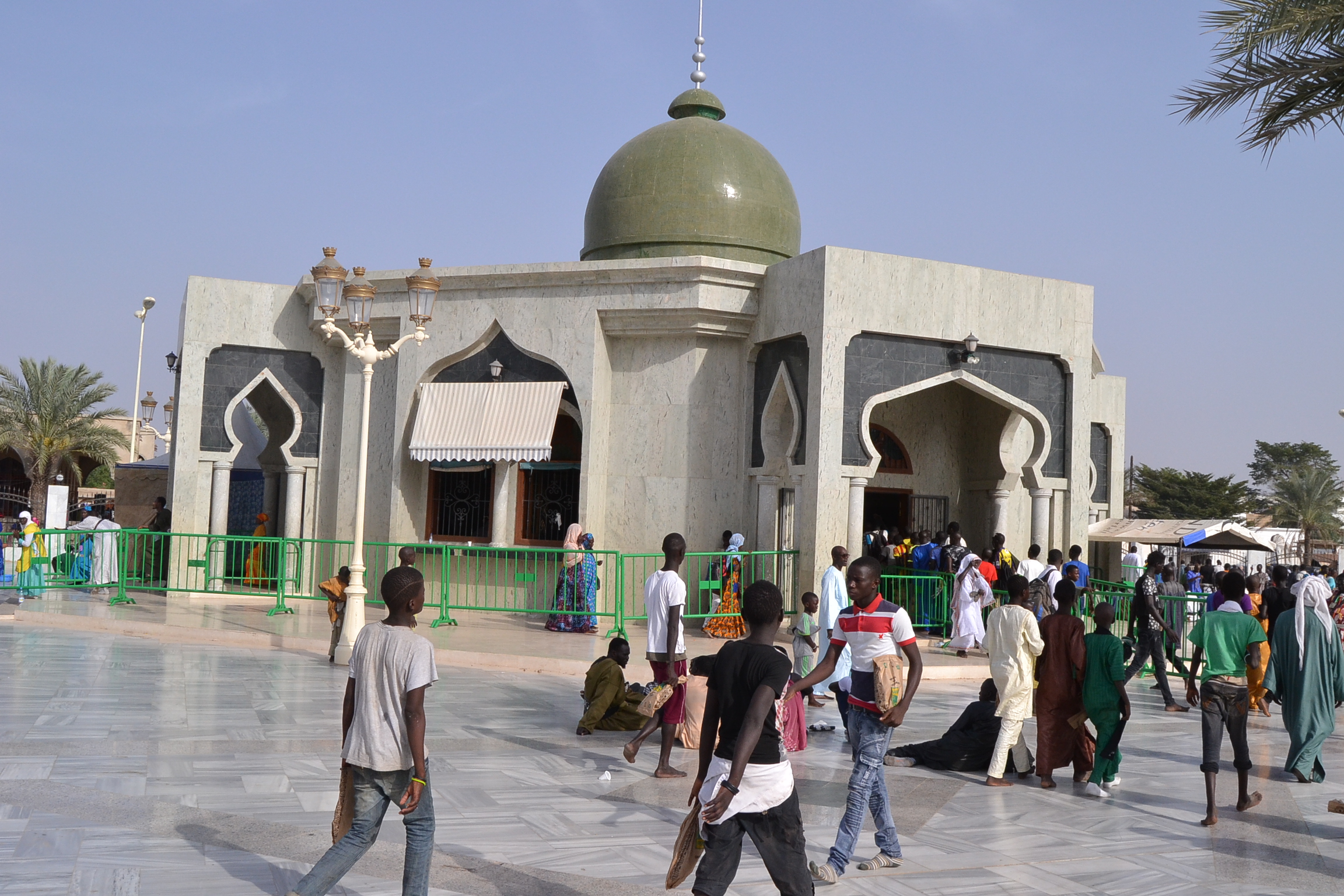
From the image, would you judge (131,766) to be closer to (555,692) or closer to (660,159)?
(555,692)

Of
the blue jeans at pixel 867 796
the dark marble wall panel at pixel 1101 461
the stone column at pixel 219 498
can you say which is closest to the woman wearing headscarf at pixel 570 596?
the stone column at pixel 219 498

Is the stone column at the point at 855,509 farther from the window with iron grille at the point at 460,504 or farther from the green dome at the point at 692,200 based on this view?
the window with iron grille at the point at 460,504

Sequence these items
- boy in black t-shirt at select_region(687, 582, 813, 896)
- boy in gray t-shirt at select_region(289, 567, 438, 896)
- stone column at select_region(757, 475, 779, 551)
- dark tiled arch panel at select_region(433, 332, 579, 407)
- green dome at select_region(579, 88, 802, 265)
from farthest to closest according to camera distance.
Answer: green dome at select_region(579, 88, 802, 265)
dark tiled arch panel at select_region(433, 332, 579, 407)
stone column at select_region(757, 475, 779, 551)
boy in gray t-shirt at select_region(289, 567, 438, 896)
boy in black t-shirt at select_region(687, 582, 813, 896)

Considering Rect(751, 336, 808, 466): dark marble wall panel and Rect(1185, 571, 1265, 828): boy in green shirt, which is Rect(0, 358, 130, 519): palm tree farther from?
Rect(1185, 571, 1265, 828): boy in green shirt

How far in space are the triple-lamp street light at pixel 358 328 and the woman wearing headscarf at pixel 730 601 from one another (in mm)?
4614

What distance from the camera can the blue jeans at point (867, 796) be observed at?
17.1 feet

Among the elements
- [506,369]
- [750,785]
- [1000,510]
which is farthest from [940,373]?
[750,785]

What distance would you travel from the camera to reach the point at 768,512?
15.6 metres

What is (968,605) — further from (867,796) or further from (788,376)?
A: (867,796)

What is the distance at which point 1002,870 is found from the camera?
17.9 ft

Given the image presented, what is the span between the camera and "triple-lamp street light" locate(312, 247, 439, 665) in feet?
37.5

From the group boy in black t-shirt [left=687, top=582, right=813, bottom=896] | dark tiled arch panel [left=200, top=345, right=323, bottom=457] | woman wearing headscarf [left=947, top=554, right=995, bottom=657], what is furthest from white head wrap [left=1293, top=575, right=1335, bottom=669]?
dark tiled arch panel [left=200, top=345, right=323, bottom=457]

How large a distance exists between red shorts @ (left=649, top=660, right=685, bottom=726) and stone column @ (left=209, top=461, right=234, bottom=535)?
1194 cm

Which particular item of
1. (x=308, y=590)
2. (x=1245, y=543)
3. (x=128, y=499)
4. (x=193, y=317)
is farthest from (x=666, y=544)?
(x=1245, y=543)
